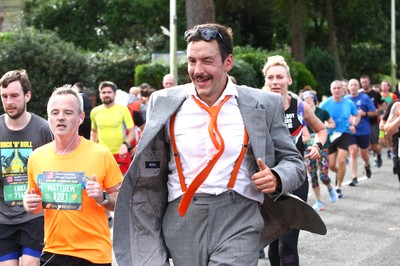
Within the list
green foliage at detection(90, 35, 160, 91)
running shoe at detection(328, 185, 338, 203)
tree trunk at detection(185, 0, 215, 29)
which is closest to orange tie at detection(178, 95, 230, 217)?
running shoe at detection(328, 185, 338, 203)

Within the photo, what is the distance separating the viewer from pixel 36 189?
5602mm

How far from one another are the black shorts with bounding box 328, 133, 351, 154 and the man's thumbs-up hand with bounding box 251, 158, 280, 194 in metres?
11.4

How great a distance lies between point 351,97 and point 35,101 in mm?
8538

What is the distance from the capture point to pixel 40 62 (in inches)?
888

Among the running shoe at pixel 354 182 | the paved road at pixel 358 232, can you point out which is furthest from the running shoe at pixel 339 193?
the running shoe at pixel 354 182

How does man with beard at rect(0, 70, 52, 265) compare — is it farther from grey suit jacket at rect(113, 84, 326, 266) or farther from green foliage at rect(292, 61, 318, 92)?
green foliage at rect(292, 61, 318, 92)

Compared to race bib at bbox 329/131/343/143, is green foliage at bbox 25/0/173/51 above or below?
above

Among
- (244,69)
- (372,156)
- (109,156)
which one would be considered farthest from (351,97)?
(109,156)

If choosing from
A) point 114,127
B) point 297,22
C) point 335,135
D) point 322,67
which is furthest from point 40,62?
point 322,67

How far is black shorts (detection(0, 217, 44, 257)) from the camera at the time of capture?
256 inches

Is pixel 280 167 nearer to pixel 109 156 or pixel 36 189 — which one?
pixel 109 156

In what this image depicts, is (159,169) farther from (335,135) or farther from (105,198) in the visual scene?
(335,135)

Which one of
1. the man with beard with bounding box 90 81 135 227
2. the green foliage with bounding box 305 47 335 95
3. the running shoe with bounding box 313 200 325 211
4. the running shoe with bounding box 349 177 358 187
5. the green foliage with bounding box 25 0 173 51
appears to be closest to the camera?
the man with beard with bounding box 90 81 135 227

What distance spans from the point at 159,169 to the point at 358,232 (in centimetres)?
711
